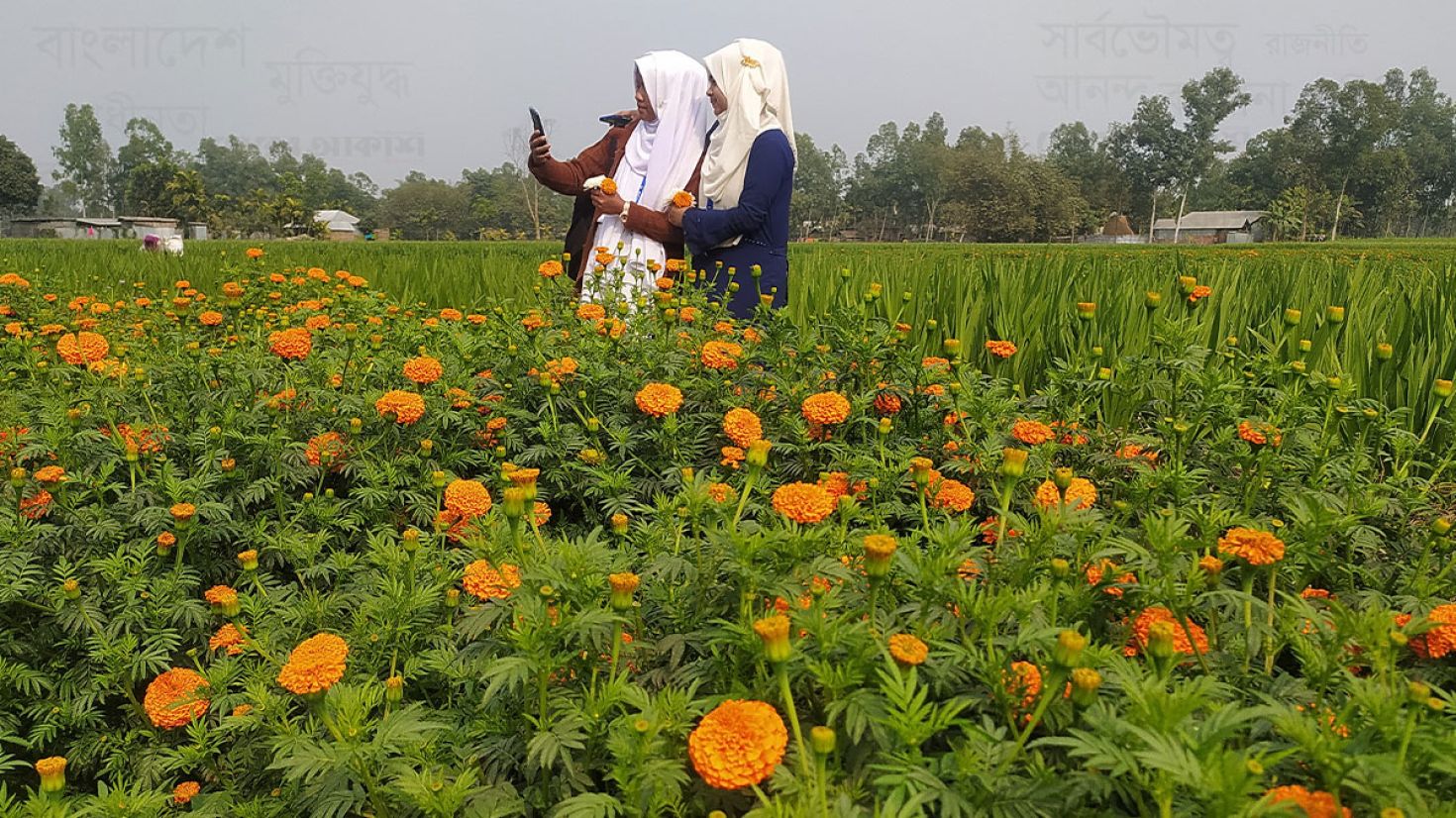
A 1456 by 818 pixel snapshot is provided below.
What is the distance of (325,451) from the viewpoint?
162cm

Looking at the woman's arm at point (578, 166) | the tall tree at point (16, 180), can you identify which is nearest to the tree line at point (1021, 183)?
the tall tree at point (16, 180)

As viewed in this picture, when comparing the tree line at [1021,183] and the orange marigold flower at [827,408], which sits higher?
the tree line at [1021,183]

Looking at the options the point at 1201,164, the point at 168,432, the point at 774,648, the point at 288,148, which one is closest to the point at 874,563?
the point at 774,648

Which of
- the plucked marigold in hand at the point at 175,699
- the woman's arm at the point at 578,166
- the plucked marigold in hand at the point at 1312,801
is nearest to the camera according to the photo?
the plucked marigold in hand at the point at 1312,801

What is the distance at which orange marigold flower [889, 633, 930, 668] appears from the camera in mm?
718

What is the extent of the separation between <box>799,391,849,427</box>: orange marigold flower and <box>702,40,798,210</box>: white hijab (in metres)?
1.57

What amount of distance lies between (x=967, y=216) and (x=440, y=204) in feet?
127

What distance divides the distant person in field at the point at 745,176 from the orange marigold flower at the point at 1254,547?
1958mm

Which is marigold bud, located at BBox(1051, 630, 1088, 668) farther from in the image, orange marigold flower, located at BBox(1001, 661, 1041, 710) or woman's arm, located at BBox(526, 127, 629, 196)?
woman's arm, located at BBox(526, 127, 629, 196)

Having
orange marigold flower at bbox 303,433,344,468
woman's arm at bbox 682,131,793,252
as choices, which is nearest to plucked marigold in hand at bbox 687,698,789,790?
orange marigold flower at bbox 303,433,344,468

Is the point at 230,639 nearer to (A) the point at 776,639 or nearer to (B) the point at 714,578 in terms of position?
(B) the point at 714,578

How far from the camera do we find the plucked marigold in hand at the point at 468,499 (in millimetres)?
1306

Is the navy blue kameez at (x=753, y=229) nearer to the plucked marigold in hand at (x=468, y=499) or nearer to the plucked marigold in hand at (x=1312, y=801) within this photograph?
the plucked marigold in hand at (x=468, y=499)

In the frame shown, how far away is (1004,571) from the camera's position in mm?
966
